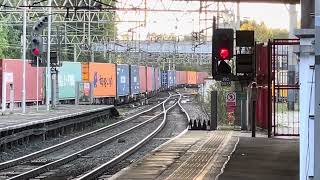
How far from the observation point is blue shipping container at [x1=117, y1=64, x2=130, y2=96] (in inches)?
1927

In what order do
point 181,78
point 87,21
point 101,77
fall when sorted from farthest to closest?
point 181,78
point 101,77
point 87,21

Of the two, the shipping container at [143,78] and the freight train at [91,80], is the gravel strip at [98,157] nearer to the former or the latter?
the freight train at [91,80]

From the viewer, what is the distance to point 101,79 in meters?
45.3

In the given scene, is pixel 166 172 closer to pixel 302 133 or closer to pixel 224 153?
pixel 224 153

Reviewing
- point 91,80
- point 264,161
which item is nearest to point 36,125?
point 264,161

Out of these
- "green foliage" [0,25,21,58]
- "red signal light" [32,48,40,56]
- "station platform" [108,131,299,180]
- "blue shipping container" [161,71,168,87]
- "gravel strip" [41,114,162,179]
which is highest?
"green foliage" [0,25,21,58]

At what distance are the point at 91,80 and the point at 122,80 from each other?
6.93 metres

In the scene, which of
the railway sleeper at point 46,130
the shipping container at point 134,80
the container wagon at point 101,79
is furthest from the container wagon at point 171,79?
the railway sleeper at point 46,130

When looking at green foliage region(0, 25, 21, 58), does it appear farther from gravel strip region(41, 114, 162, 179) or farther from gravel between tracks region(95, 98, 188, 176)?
gravel strip region(41, 114, 162, 179)

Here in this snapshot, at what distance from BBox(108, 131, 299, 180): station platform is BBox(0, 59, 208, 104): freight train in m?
13.3

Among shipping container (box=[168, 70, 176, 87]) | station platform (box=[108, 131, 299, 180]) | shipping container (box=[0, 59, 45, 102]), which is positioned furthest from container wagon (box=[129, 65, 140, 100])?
station platform (box=[108, 131, 299, 180])

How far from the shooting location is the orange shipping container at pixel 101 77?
143 feet

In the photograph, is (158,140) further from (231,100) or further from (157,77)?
(157,77)

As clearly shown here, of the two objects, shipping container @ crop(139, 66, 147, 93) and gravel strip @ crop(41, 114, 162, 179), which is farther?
shipping container @ crop(139, 66, 147, 93)
